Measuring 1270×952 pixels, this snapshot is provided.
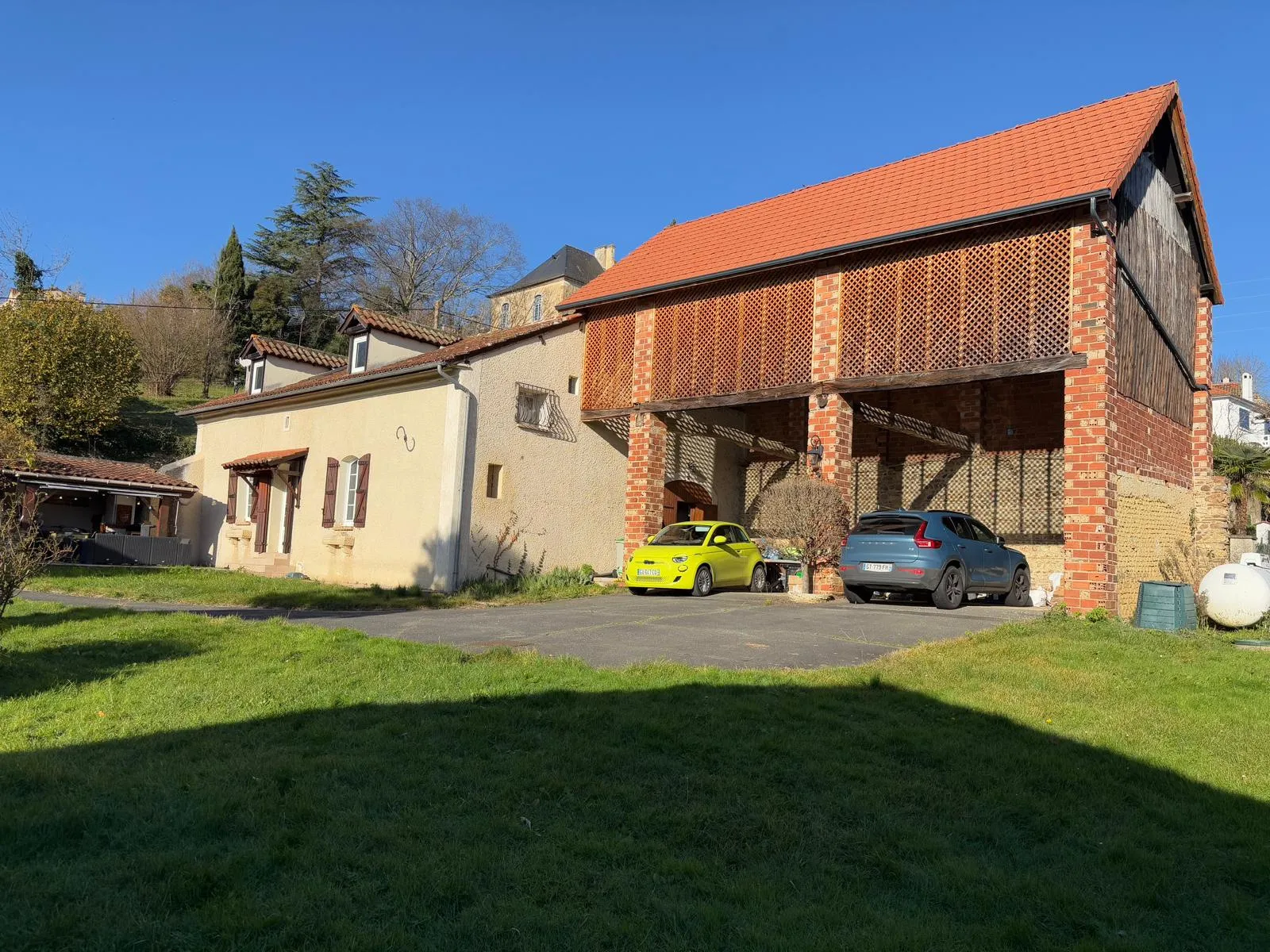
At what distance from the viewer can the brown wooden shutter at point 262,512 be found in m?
22.5

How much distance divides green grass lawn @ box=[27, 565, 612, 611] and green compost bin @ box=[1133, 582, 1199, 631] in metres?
9.29

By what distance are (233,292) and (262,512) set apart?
3127 cm

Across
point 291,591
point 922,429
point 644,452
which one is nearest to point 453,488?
point 291,591

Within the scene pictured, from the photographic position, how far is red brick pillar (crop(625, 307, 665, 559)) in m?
19.0

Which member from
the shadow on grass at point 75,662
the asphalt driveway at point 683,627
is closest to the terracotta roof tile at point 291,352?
the asphalt driveway at point 683,627

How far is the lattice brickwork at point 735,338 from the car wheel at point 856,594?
4.09m

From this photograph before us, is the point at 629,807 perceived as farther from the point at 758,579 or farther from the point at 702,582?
the point at 758,579

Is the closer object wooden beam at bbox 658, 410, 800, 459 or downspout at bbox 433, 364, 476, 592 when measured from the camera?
downspout at bbox 433, 364, 476, 592

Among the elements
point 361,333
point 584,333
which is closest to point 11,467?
point 361,333

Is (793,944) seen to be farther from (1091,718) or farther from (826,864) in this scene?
(1091,718)

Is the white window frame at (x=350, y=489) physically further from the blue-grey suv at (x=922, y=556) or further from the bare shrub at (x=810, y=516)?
the blue-grey suv at (x=922, y=556)

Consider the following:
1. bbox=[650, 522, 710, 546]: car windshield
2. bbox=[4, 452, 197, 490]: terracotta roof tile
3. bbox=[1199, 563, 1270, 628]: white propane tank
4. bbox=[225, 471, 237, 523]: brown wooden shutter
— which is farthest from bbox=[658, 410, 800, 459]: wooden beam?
bbox=[4, 452, 197, 490]: terracotta roof tile

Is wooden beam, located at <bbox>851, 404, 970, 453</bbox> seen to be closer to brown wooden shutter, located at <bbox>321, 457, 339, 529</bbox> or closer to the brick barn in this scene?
the brick barn

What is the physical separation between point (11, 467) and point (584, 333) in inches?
622
